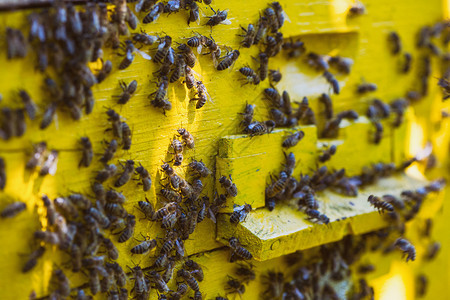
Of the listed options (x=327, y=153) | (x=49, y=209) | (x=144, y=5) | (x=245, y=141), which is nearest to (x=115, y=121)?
(x=49, y=209)

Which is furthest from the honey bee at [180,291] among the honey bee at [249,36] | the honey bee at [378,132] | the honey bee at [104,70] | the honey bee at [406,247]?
the honey bee at [378,132]

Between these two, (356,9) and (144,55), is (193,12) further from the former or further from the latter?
(356,9)

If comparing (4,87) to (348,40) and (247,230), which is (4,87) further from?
(348,40)

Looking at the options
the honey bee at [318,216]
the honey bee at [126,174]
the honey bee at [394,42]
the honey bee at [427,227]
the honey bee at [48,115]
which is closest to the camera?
the honey bee at [48,115]

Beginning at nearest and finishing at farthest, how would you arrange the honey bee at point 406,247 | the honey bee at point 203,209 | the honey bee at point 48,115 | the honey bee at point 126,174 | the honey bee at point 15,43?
the honey bee at point 15,43
the honey bee at point 48,115
the honey bee at point 126,174
the honey bee at point 203,209
the honey bee at point 406,247

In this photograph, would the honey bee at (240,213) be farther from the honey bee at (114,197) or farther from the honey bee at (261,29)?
the honey bee at (261,29)

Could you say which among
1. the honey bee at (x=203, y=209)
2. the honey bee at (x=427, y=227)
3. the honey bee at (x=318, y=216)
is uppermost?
the honey bee at (x=203, y=209)

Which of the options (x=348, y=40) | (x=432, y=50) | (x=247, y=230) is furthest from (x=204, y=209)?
(x=432, y=50)
